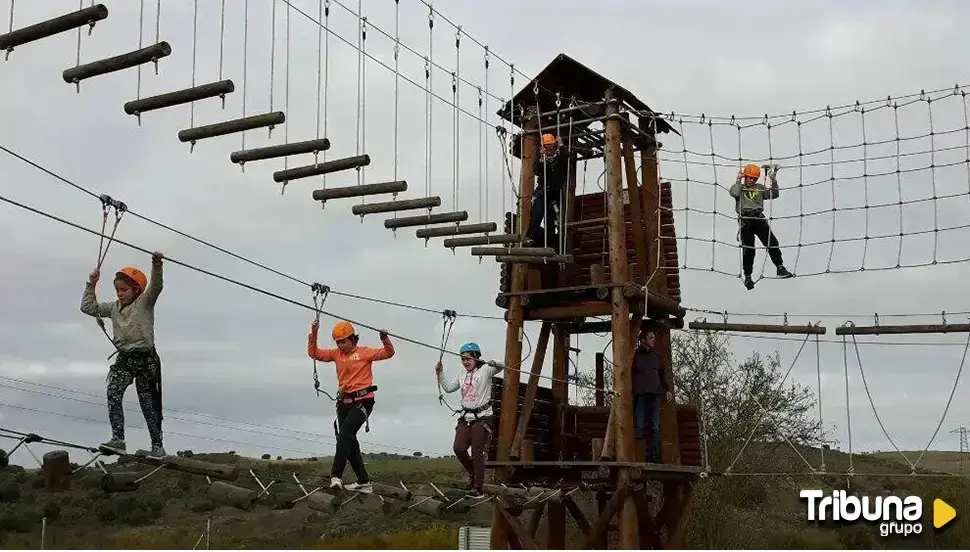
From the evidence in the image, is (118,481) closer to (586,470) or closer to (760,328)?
(586,470)

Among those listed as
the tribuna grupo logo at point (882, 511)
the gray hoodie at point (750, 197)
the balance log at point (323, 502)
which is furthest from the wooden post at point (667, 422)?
the tribuna grupo logo at point (882, 511)

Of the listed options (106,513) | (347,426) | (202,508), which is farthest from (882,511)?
(347,426)

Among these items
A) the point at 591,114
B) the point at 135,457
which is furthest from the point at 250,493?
the point at 591,114

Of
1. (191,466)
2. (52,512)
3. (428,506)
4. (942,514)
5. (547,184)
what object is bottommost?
(52,512)

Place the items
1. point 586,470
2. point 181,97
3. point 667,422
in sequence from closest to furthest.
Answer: point 181,97
point 586,470
point 667,422

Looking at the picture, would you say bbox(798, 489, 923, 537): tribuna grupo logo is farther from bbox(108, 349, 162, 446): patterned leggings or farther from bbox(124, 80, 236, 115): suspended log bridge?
bbox(124, 80, 236, 115): suspended log bridge

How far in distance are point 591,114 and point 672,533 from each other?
21.2 feet

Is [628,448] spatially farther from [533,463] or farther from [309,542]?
[309,542]

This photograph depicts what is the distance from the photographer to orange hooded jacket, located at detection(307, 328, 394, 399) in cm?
1184

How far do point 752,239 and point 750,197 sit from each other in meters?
0.67

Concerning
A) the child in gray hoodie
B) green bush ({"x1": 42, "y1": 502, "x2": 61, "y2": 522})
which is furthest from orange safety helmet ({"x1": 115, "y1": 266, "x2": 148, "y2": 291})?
green bush ({"x1": 42, "y1": 502, "x2": 61, "y2": 522})

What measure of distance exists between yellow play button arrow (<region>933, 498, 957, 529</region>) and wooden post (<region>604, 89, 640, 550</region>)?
2190 cm

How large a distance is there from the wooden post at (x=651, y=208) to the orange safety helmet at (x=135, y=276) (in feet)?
26.5

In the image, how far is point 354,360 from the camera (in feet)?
38.8
